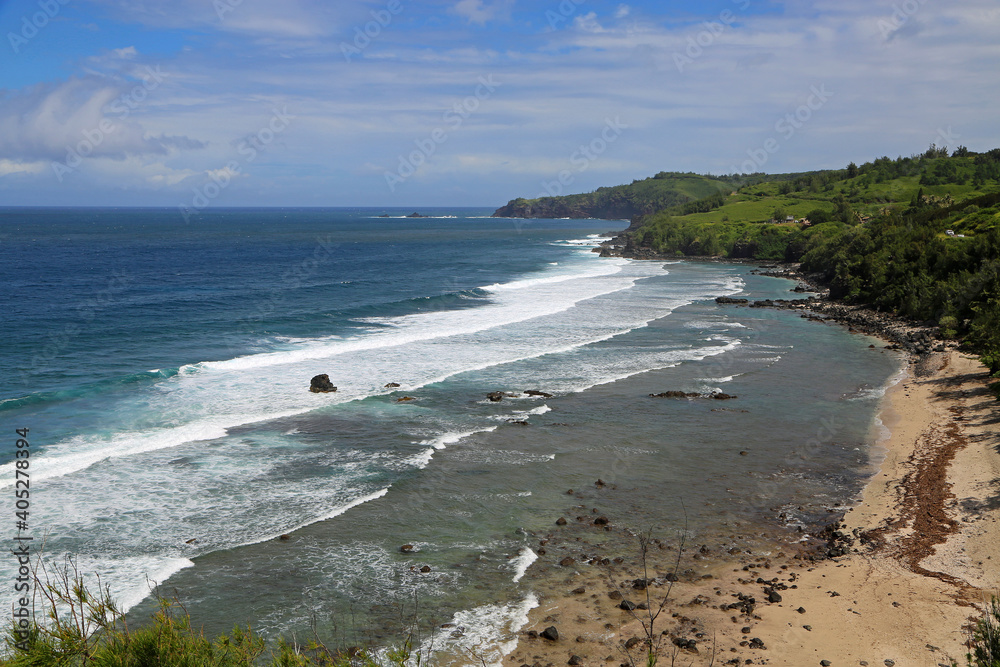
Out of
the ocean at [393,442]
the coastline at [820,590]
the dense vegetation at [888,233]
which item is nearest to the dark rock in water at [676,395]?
the ocean at [393,442]

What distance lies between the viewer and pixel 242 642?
8.36 meters

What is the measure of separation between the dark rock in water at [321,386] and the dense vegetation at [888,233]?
2716cm

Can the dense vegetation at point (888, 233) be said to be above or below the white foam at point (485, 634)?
above

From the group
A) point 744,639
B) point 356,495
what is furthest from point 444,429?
point 744,639

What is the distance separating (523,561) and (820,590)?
6533 mm

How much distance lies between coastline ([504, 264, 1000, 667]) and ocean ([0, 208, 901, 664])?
0.99 metres

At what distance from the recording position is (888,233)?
189ft

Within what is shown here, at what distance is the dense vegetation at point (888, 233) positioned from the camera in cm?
3972

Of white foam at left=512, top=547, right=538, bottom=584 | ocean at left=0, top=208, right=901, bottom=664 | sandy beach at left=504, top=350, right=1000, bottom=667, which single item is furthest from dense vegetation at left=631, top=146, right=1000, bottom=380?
white foam at left=512, top=547, right=538, bottom=584

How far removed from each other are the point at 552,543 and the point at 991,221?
161 feet

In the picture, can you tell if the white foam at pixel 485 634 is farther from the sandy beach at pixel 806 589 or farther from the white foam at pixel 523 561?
the white foam at pixel 523 561

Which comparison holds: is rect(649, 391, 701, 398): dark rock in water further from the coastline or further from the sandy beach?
the sandy beach

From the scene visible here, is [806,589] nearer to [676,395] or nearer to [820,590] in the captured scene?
[820,590]

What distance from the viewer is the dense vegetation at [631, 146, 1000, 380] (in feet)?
130
